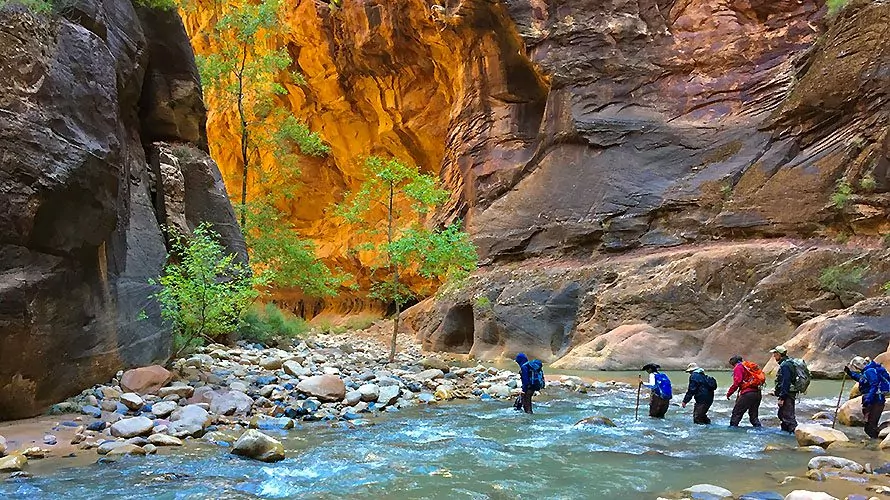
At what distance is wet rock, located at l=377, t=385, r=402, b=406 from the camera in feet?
35.1

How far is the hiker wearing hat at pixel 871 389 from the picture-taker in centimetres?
806

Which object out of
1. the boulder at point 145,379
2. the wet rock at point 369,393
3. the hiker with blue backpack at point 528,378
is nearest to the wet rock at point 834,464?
the hiker with blue backpack at point 528,378

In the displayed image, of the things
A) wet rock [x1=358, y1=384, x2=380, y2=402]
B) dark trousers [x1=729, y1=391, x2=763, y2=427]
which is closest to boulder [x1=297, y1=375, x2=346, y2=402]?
wet rock [x1=358, y1=384, x2=380, y2=402]

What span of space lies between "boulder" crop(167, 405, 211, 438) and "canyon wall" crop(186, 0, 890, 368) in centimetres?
1262

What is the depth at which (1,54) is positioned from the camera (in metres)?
7.25

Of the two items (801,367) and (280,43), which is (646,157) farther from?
(280,43)

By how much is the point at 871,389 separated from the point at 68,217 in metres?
11.2

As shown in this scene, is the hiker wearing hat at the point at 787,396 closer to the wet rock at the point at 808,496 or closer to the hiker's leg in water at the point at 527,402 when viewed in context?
the hiker's leg in water at the point at 527,402

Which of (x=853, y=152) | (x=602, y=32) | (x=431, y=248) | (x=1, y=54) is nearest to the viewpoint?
(x=1, y=54)

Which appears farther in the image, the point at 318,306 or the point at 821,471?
the point at 318,306

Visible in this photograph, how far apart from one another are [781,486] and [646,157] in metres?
21.1

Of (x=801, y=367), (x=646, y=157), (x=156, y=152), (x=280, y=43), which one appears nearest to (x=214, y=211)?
(x=156, y=152)

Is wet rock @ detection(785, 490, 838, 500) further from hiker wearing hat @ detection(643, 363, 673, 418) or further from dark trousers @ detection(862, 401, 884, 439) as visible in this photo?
hiker wearing hat @ detection(643, 363, 673, 418)

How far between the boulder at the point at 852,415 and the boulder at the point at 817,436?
1392 mm
